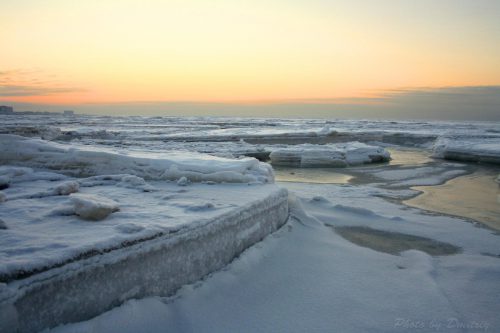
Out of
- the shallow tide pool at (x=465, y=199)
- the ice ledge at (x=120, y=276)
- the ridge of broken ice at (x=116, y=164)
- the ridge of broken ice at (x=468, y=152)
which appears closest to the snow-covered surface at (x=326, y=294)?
the ice ledge at (x=120, y=276)

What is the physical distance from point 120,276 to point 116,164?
264 cm

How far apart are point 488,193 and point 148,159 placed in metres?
6.49

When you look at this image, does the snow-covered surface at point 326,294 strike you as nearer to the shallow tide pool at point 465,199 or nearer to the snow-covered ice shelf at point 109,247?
the snow-covered ice shelf at point 109,247

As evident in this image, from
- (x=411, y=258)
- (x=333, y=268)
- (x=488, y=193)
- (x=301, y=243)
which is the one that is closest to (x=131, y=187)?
(x=301, y=243)

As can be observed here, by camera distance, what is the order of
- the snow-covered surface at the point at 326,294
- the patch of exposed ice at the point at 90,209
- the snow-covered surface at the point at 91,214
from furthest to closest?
1. the patch of exposed ice at the point at 90,209
2. the snow-covered surface at the point at 326,294
3. the snow-covered surface at the point at 91,214

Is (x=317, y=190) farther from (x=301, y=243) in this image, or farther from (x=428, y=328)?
(x=428, y=328)

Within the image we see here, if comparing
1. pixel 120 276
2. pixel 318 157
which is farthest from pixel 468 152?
pixel 120 276

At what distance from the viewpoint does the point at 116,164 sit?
416 cm

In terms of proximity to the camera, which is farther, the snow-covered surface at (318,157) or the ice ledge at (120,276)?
the snow-covered surface at (318,157)

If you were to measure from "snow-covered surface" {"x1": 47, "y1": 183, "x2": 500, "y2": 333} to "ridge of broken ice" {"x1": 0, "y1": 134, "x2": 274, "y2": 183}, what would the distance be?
39.3 inches

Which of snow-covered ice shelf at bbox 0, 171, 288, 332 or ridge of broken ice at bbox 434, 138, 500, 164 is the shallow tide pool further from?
ridge of broken ice at bbox 434, 138, 500, 164

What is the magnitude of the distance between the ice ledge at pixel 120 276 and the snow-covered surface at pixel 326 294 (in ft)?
0.20

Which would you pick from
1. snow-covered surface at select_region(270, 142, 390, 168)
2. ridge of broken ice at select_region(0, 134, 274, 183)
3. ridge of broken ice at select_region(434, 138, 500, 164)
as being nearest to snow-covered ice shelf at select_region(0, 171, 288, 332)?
ridge of broken ice at select_region(0, 134, 274, 183)

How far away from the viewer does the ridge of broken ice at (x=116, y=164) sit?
4.01 m
